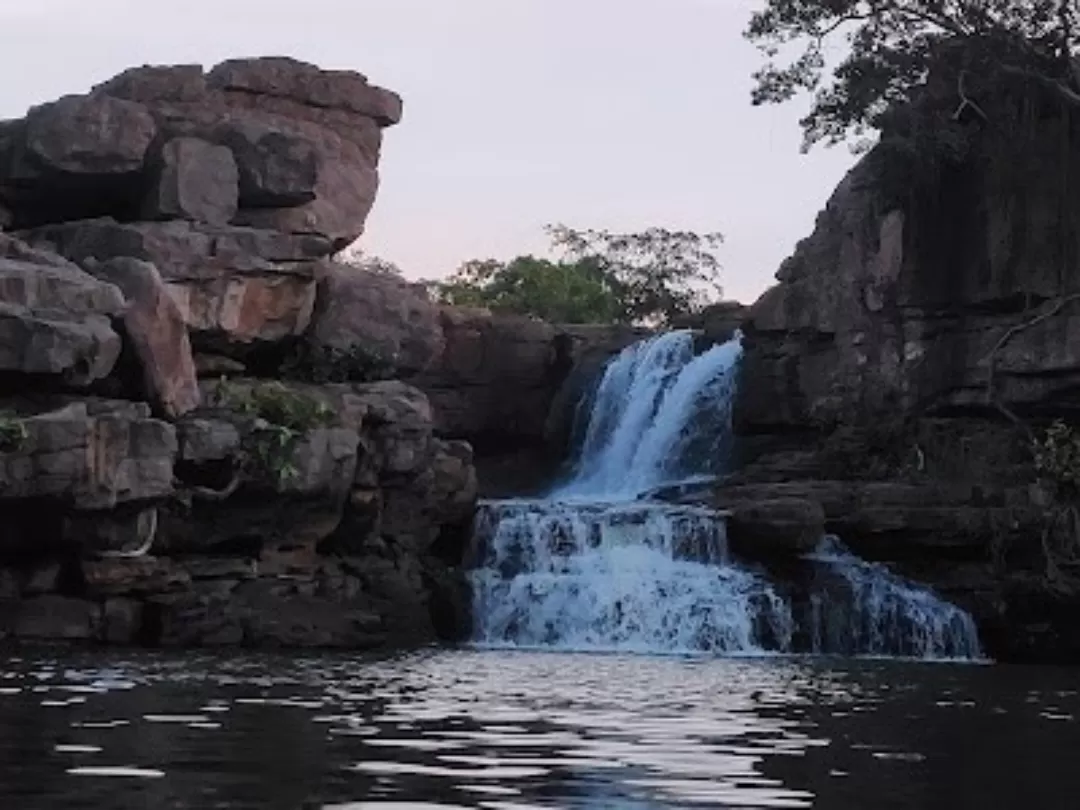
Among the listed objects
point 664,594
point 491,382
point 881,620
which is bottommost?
point 881,620

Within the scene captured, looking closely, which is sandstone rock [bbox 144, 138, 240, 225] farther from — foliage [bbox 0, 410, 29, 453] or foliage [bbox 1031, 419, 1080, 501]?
foliage [bbox 1031, 419, 1080, 501]

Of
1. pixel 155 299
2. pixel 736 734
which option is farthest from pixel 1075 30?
pixel 736 734

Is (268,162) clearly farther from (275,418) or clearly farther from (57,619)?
(57,619)

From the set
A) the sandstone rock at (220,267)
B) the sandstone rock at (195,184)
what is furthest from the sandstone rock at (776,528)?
the sandstone rock at (195,184)

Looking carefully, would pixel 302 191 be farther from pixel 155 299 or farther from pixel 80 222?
pixel 155 299

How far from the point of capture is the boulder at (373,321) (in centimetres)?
3347

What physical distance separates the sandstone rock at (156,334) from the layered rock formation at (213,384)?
0.12ft

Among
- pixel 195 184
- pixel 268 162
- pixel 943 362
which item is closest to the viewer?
pixel 195 184

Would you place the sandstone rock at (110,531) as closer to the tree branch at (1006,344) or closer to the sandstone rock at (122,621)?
the sandstone rock at (122,621)

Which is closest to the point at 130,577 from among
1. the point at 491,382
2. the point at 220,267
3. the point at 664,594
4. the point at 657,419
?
the point at 220,267

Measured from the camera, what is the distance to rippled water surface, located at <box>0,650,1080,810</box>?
320 inches

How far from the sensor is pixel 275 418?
1096 inches

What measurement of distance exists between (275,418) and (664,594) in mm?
6866

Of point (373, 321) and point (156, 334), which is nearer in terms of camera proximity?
point (156, 334)
